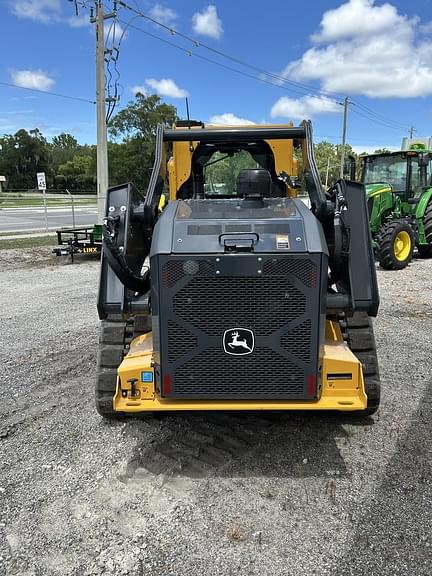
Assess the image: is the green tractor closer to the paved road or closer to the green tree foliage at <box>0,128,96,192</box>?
the paved road

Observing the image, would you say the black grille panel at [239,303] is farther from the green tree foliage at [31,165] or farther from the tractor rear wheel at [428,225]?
the green tree foliage at [31,165]

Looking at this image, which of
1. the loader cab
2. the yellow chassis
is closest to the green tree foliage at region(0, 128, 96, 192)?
the loader cab

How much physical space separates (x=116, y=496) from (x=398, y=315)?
529 centimetres

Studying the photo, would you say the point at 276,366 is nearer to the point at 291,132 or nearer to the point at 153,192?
the point at 153,192

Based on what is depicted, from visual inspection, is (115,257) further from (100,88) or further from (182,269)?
(100,88)

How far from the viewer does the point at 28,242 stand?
15.7 meters

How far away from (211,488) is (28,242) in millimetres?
14151

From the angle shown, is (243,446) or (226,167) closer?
(243,446)

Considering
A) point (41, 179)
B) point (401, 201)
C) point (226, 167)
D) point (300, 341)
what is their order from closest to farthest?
point (300, 341)
point (226, 167)
point (401, 201)
point (41, 179)

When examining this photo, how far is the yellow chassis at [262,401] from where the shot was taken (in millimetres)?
3094

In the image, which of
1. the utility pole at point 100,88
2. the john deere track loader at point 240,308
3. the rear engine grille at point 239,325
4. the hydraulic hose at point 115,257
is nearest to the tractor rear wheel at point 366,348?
the john deere track loader at point 240,308

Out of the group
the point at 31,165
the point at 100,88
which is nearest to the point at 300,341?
the point at 100,88

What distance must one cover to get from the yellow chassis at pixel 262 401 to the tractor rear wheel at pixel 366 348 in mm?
364

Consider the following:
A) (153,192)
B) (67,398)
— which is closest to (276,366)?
(153,192)
